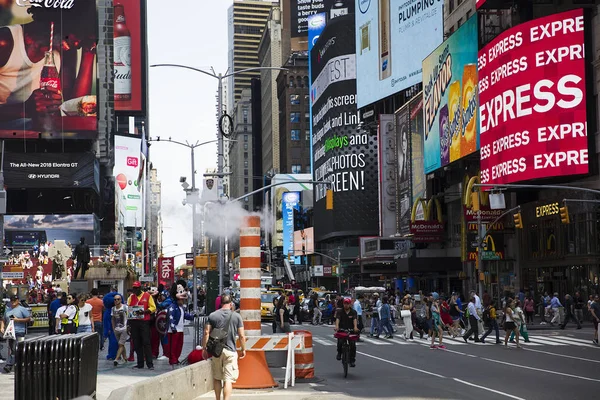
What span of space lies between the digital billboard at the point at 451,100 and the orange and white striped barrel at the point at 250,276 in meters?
45.0

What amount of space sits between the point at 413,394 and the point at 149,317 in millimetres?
7712

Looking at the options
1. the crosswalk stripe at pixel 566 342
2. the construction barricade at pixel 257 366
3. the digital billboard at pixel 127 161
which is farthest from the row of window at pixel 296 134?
the construction barricade at pixel 257 366

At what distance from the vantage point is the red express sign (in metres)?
54.2

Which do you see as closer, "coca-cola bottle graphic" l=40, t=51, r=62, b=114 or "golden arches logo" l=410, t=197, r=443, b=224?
"golden arches logo" l=410, t=197, r=443, b=224

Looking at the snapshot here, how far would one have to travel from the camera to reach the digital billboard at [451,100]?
2569 inches

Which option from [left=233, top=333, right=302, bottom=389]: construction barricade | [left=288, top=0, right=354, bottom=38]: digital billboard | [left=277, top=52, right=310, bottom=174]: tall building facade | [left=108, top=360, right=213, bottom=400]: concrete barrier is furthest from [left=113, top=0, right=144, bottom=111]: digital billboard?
[left=108, top=360, right=213, bottom=400]: concrete barrier

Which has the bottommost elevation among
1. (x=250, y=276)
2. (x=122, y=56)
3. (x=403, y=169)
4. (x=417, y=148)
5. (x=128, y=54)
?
(x=250, y=276)

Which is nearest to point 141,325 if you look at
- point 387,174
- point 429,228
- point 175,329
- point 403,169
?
point 175,329

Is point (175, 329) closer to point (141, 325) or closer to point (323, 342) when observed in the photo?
point (141, 325)

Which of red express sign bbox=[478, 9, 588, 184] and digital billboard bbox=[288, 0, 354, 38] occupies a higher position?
digital billboard bbox=[288, 0, 354, 38]

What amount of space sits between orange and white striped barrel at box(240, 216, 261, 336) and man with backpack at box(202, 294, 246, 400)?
3.28 meters

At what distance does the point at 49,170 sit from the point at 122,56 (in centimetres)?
5567

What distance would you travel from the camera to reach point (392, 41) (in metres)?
91.0

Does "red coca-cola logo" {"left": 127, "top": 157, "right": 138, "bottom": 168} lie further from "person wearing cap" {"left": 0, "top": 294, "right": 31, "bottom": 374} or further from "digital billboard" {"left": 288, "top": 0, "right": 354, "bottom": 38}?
"person wearing cap" {"left": 0, "top": 294, "right": 31, "bottom": 374}
